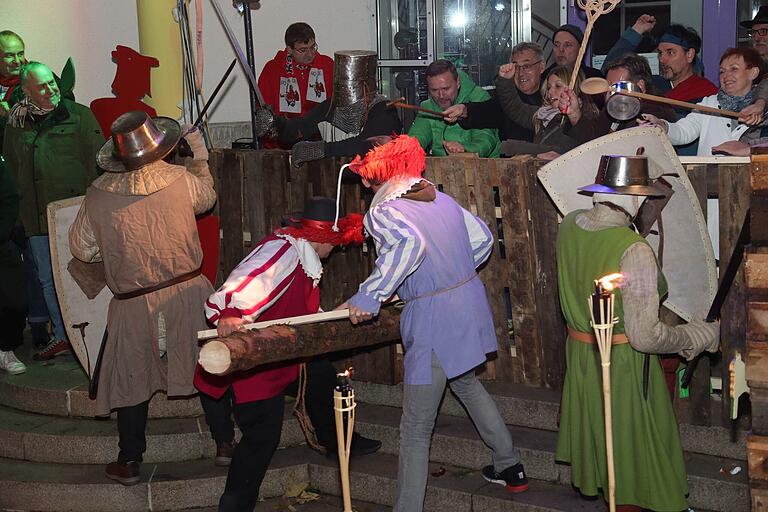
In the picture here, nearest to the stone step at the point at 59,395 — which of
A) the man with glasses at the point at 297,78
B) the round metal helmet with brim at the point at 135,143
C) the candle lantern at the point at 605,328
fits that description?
the round metal helmet with brim at the point at 135,143

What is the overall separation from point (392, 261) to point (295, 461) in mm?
1929

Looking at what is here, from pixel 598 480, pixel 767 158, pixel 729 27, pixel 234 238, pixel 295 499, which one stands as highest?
pixel 729 27

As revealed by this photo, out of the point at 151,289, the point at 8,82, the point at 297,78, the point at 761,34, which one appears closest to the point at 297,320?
the point at 151,289

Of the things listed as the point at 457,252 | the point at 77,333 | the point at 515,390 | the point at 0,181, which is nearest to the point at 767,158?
the point at 457,252

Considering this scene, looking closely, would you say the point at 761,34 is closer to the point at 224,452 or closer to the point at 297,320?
the point at 297,320

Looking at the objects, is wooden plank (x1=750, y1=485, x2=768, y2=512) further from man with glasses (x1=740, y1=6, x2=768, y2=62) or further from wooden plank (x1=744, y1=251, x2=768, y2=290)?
man with glasses (x1=740, y1=6, x2=768, y2=62)

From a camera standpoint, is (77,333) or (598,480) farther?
(77,333)

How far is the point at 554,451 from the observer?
19.0ft

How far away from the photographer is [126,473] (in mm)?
6172

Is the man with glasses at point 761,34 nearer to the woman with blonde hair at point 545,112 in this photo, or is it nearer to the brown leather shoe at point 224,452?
the woman with blonde hair at point 545,112

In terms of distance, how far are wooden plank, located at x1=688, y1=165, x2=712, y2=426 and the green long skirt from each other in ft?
2.30

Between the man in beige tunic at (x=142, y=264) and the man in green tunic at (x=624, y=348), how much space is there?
2189mm

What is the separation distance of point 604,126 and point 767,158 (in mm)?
2239

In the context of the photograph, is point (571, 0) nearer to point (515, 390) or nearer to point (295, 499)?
point (515, 390)
